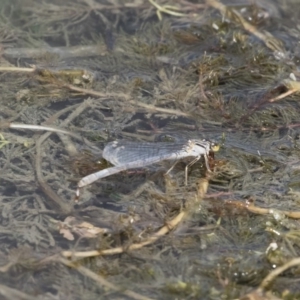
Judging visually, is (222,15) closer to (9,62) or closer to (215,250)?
(9,62)

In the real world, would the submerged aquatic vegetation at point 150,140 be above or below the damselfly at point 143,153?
below

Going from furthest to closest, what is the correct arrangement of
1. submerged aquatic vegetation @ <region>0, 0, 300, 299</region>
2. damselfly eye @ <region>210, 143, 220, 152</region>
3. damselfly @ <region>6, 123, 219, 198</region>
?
1. damselfly eye @ <region>210, 143, 220, 152</region>
2. damselfly @ <region>6, 123, 219, 198</region>
3. submerged aquatic vegetation @ <region>0, 0, 300, 299</region>

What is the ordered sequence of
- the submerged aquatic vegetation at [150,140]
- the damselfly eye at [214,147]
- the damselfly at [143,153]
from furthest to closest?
the damselfly eye at [214,147]
the damselfly at [143,153]
the submerged aquatic vegetation at [150,140]

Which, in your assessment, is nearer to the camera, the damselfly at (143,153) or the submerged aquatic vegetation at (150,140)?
the submerged aquatic vegetation at (150,140)

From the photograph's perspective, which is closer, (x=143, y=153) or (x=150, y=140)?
(x=143, y=153)

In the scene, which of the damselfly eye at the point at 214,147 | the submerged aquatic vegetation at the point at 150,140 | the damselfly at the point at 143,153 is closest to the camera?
the submerged aquatic vegetation at the point at 150,140

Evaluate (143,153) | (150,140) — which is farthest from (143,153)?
(150,140)

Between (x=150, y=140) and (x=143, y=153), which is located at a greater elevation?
(x=143, y=153)

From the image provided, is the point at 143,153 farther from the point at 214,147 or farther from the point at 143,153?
the point at 214,147
